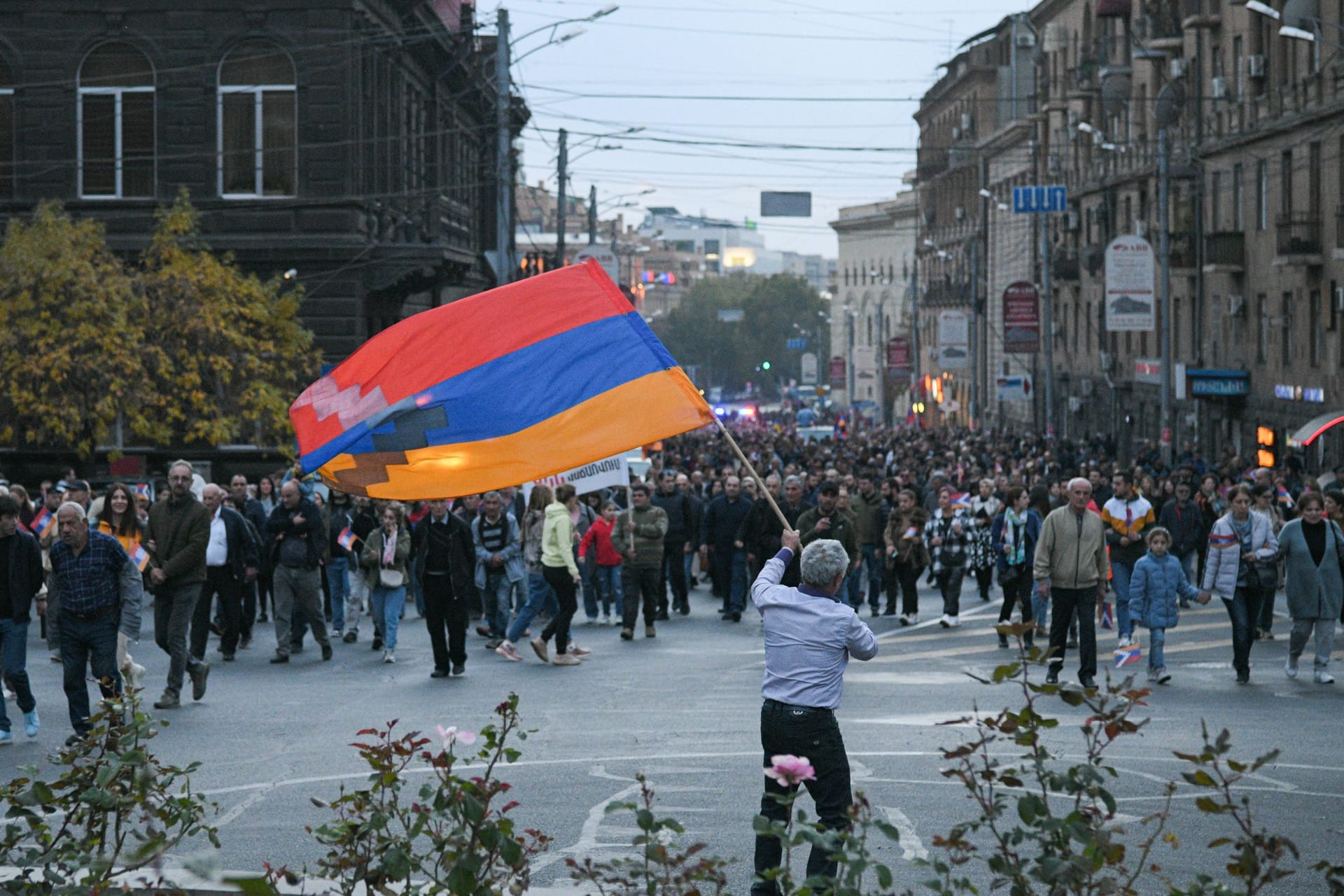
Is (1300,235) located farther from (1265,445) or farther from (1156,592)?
(1156,592)

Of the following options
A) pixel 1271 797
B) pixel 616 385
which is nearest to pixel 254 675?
pixel 616 385

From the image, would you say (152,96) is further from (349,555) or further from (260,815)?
A: (260,815)

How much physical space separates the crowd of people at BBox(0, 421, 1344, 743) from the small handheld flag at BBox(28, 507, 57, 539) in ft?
0.14

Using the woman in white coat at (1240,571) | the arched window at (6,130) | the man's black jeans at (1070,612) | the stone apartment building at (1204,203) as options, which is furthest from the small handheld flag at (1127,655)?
the arched window at (6,130)

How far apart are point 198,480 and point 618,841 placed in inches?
673

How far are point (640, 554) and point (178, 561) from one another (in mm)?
6430

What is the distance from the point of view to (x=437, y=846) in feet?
19.2

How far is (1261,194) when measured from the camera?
4453cm

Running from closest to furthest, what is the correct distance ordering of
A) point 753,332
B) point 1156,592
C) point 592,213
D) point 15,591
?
point 15,591, point 1156,592, point 592,213, point 753,332

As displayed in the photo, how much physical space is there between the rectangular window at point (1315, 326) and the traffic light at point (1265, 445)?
2.53 metres

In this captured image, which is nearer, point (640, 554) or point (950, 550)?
point (640, 554)

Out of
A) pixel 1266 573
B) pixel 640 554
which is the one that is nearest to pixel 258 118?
pixel 640 554

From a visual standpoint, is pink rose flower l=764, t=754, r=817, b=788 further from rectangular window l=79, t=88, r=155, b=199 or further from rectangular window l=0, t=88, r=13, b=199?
rectangular window l=0, t=88, r=13, b=199

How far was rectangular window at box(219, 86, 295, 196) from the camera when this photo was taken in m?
35.8
